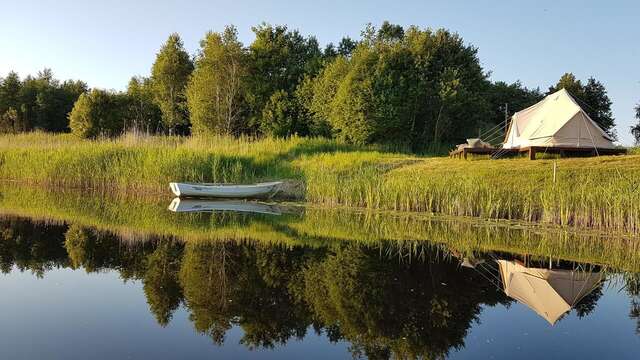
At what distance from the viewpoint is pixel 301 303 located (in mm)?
5586

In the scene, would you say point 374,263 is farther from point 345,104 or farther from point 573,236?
point 345,104

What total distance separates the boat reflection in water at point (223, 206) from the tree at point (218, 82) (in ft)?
43.6

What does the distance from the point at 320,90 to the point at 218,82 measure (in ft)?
19.7

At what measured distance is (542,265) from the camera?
25.7 feet

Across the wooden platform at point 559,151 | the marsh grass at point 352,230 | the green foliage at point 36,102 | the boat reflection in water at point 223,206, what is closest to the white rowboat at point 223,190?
the boat reflection in water at point 223,206

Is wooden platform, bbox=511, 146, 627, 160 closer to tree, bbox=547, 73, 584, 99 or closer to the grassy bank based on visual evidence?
the grassy bank

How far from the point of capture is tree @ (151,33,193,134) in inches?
1309

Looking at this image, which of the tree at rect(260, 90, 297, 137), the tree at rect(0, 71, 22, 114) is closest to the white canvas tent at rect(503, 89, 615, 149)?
the tree at rect(260, 90, 297, 137)

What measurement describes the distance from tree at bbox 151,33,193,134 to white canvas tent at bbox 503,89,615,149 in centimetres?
2142

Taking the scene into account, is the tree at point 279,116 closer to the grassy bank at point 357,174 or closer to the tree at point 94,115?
the grassy bank at point 357,174

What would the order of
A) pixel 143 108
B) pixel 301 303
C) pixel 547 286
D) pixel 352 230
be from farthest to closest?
pixel 143 108
pixel 352 230
pixel 547 286
pixel 301 303

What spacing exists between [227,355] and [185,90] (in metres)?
30.7

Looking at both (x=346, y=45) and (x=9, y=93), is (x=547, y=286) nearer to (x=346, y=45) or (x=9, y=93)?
(x=346, y=45)

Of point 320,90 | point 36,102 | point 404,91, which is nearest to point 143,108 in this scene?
point 36,102
